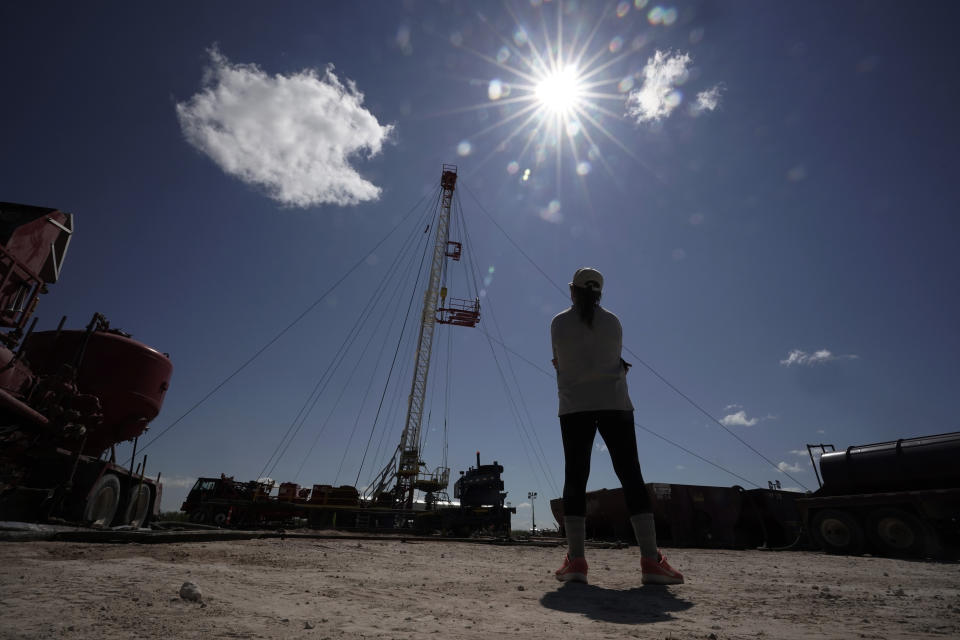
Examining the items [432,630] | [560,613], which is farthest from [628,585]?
[432,630]

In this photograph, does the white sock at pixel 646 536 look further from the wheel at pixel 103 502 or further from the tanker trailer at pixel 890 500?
the tanker trailer at pixel 890 500

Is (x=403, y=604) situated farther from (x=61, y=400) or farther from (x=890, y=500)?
(x=890, y=500)

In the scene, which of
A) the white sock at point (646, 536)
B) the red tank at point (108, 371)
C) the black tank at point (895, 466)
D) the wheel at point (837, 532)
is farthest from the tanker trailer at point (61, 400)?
the black tank at point (895, 466)

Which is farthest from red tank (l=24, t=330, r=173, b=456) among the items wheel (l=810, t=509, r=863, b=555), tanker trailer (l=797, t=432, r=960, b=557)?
wheel (l=810, t=509, r=863, b=555)

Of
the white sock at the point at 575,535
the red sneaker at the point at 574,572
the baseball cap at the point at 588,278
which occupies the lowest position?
the red sneaker at the point at 574,572

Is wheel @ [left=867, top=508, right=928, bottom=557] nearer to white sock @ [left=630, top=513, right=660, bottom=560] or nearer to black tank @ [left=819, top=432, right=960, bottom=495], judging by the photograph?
black tank @ [left=819, top=432, right=960, bottom=495]

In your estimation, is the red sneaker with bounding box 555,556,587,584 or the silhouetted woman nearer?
the red sneaker with bounding box 555,556,587,584

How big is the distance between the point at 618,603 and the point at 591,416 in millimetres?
1302

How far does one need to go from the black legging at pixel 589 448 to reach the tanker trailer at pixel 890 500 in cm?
892

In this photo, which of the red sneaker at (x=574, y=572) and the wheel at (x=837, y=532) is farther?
the wheel at (x=837, y=532)

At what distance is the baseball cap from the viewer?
3699 millimetres

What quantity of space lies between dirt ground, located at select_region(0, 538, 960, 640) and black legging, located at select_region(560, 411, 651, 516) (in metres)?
0.58

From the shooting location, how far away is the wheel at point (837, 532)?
9.26 meters

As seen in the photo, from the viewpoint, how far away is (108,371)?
357 inches
